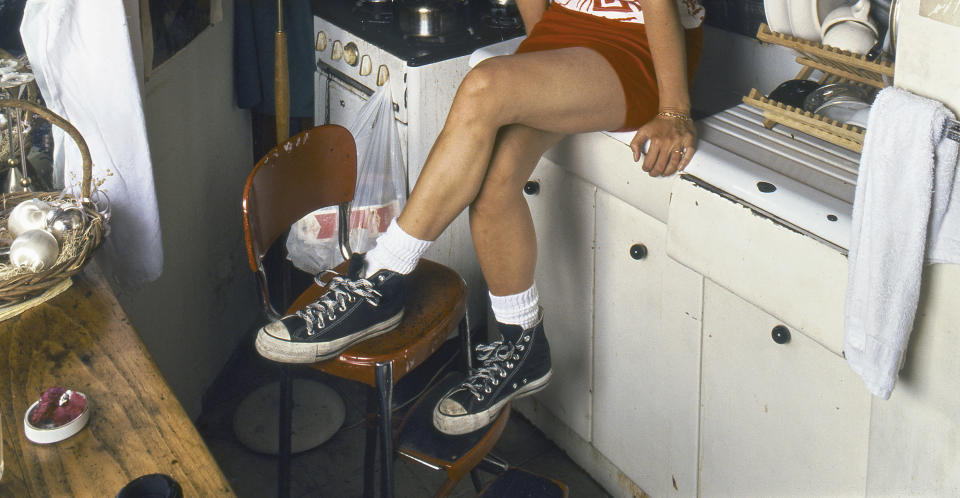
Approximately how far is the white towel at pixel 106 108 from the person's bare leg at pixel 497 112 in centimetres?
48

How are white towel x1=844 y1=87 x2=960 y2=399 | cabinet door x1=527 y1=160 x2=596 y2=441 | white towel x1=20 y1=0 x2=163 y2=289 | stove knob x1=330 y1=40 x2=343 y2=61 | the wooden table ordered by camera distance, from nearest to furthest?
the wooden table < white towel x1=844 y1=87 x2=960 y2=399 < white towel x1=20 y1=0 x2=163 y2=289 < cabinet door x1=527 y1=160 x2=596 y2=441 < stove knob x1=330 y1=40 x2=343 y2=61

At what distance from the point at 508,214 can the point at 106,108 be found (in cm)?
77

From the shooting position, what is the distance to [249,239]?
166cm

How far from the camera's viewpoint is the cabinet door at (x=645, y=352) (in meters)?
1.84

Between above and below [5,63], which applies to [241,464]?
below

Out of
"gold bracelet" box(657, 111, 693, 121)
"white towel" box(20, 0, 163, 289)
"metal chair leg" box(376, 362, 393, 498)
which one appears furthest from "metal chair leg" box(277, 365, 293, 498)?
"gold bracelet" box(657, 111, 693, 121)

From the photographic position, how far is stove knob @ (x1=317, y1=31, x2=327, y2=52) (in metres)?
2.55

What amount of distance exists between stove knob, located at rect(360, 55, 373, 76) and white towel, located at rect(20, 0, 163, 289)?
2.57 ft

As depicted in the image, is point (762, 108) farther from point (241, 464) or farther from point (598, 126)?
point (241, 464)

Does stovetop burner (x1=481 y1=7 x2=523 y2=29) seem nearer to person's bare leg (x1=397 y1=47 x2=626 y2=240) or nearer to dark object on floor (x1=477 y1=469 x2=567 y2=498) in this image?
person's bare leg (x1=397 y1=47 x2=626 y2=240)

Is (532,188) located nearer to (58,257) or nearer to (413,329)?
(413,329)

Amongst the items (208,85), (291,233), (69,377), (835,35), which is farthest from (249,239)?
(835,35)

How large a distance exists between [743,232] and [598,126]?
1.28ft

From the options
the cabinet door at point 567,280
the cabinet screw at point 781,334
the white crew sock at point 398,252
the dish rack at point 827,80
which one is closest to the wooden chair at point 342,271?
the white crew sock at point 398,252
